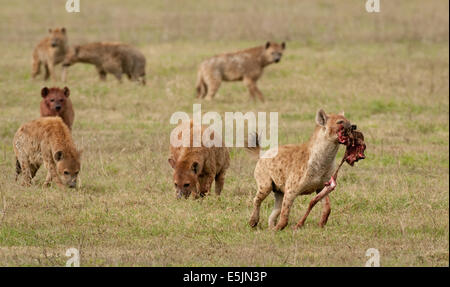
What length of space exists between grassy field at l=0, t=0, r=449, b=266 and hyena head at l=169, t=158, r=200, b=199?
0.17 meters

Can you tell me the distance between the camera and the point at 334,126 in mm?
8219

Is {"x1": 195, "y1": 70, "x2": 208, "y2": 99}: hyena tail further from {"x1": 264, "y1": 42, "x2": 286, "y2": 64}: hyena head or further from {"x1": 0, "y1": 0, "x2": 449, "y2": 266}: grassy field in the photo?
{"x1": 264, "y1": 42, "x2": 286, "y2": 64}: hyena head

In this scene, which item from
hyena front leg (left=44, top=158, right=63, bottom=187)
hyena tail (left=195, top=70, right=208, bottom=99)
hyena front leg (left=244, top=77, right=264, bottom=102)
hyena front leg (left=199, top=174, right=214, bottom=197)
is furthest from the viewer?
hyena tail (left=195, top=70, right=208, bottom=99)

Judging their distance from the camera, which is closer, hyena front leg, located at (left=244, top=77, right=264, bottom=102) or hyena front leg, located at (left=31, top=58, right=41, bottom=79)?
hyena front leg, located at (left=244, top=77, right=264, bottom=102)

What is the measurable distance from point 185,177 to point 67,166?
1499mm

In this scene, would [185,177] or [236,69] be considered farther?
[236,69]

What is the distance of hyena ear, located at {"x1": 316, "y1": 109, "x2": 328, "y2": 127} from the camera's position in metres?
8.16

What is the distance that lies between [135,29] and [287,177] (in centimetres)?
1715

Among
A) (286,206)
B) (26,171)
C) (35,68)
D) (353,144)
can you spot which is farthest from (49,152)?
(35,68)

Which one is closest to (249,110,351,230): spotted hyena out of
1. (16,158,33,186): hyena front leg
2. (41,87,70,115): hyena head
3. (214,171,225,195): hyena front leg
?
(214,171,225,195): hyena front leg

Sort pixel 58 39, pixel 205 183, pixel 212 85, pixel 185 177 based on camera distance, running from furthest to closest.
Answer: pixel 58 39, pixel 212 85, pixel 205 183, pixel 185 177

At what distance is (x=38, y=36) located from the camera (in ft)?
78.6

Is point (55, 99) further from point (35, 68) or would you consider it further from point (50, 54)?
point (35, 68)
